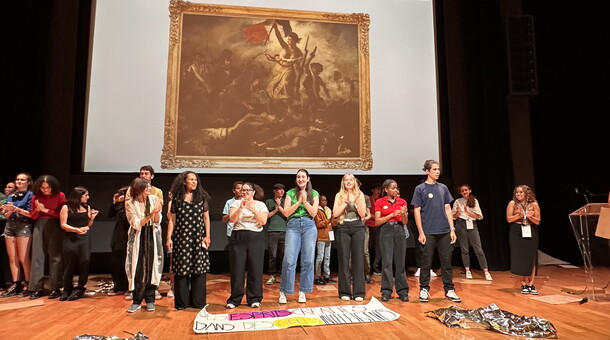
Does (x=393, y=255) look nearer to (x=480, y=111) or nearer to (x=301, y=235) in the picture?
(x=301, y=235)

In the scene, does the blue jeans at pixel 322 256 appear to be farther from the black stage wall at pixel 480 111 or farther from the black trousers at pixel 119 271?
the black trousers at pixel 119 271

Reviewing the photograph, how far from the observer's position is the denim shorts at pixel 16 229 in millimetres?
5016

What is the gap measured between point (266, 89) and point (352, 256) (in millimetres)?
3944

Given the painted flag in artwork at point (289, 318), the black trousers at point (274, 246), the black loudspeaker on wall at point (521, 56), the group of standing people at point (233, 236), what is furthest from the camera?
the black loudspeaker on wall at point (521, 56)

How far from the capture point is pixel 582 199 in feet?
25.0

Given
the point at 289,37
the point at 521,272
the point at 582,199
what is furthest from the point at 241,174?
the point at 582,199

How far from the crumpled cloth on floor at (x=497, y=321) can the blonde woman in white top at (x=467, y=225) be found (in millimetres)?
3006

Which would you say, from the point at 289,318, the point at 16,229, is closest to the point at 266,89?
the point at 16,229

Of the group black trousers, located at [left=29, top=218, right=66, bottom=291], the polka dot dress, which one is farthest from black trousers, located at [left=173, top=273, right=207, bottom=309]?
black trousers, located at [left=29, top=218, right=66, bottom=291]

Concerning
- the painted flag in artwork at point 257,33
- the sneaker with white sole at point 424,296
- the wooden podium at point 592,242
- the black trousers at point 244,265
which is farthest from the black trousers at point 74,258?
the wooden podium at point 592,242

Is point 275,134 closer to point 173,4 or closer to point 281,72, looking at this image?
A: point 281,72

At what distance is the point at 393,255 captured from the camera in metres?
4.77

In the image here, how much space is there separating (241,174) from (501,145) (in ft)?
16.8

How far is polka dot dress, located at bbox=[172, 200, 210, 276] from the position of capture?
413 cm
